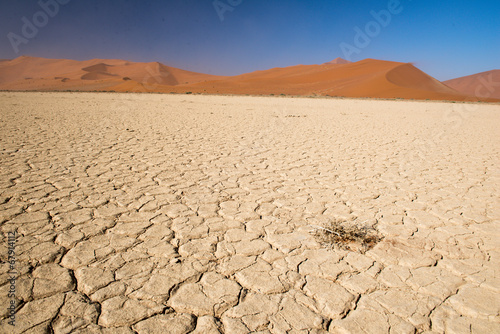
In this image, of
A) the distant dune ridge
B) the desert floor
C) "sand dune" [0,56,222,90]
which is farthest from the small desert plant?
"sand dune" [0,56,222,90]

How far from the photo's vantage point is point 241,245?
6.04 ft

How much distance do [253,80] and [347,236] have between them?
136 ft

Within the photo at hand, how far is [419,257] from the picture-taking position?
5.67 feet

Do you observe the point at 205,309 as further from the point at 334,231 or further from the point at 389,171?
the point at 389,171

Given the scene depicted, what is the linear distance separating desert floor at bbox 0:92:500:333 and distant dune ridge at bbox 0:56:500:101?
958 inches

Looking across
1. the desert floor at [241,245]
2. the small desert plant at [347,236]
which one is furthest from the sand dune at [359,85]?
the small desert plant at [347,236]

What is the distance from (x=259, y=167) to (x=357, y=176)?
47.5 inches

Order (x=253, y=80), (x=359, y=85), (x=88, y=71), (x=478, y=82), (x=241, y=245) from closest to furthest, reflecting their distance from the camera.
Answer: (x=241, y=245) → (x=359, y=85) → (x=253, y=80) → (x=88, y=71) → (x=478, y=82)

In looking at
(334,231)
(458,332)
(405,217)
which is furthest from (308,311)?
(405,217)

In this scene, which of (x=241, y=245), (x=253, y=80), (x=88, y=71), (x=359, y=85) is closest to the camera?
(x=241, y=245)

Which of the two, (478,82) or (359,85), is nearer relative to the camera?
(359,85)

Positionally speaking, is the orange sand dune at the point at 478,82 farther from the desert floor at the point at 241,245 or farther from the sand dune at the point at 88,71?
the desert floor at the point at 241,245

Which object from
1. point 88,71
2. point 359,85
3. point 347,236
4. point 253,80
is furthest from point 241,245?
point 88,71

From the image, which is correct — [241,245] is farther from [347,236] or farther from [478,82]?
[478,82]
